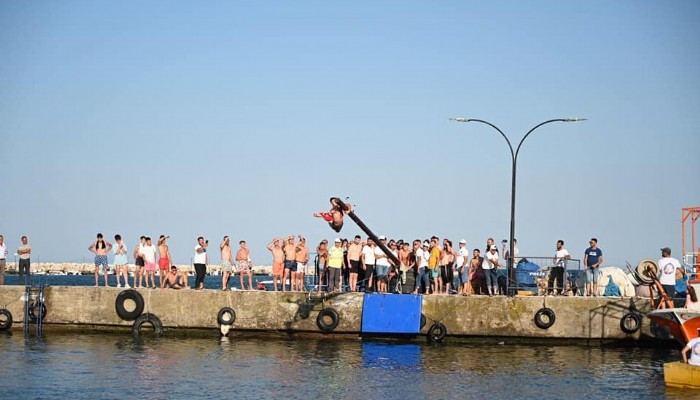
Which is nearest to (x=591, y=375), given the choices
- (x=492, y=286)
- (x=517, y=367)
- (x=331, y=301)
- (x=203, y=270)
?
(x=517, y=367)

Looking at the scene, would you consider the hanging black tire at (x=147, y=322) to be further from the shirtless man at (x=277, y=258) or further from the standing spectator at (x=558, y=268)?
the standing spectator at (x=558, y=268)

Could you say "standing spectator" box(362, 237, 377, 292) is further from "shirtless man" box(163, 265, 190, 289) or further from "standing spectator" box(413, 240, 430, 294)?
"shirtless man" box(163, 265, 190, 289)

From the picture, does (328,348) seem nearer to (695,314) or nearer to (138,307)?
(138,307)

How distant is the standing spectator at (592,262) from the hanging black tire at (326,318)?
8343 mm

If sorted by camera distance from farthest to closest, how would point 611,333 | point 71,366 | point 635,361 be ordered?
1. point 611,333
2. point 635,361
3. point 71,366

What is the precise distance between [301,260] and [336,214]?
7.65 meters

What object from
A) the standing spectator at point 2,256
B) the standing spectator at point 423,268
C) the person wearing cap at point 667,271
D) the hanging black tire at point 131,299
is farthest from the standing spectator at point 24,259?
the person wearing cap at point 667,271

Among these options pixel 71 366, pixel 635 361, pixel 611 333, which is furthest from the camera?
pixel 611 333

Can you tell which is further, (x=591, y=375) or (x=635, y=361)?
(x=635, y=361)

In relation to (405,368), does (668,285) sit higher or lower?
higher

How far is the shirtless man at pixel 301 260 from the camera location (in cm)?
3341

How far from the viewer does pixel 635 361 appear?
1176 inches

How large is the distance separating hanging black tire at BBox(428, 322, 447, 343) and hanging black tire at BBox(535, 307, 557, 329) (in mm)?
3021

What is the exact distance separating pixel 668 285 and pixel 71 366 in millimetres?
17609
